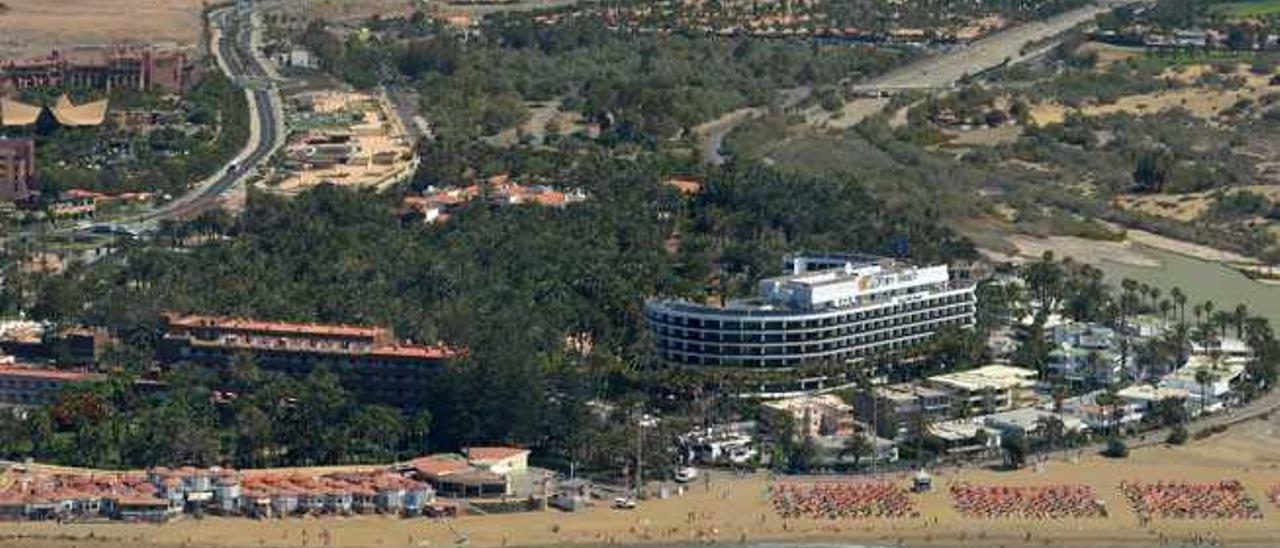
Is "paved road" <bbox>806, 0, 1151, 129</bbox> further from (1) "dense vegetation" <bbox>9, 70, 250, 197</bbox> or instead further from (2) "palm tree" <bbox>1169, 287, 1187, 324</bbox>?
(2) "palm tree" <bbox>1169, 287, 1187, 324</bbox>

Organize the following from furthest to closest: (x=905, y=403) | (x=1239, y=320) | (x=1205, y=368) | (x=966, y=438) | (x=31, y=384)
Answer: (x=1239, y=320), (x=1205, y=368), (x=31, y=384), (x=905, y=403), (x=966, y=438)

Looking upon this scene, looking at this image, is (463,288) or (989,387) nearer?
(989,387)

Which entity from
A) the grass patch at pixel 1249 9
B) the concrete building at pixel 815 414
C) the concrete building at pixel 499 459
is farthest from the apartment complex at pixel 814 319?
the grass patch at pixel 1249 9

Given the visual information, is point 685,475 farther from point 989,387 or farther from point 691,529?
point 989,387

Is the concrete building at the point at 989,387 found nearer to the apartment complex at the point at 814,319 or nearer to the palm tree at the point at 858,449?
the apartment complex at the point at 814,319

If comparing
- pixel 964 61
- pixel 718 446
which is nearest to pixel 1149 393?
pixel 718 446

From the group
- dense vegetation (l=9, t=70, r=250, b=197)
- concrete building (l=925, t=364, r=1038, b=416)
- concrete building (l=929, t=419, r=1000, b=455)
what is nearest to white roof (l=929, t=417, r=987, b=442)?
concrete building (l=929, t=419, r=1000, b=455)

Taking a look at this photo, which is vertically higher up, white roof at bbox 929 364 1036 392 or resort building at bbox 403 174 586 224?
white roof at bbox 929 364 1036 392
